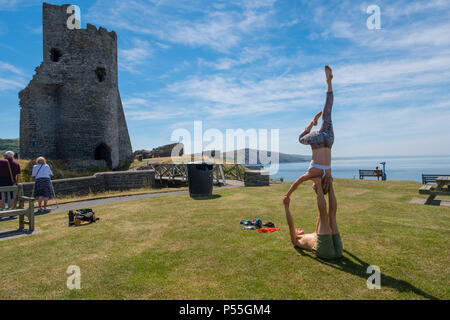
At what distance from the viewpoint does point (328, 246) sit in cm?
410

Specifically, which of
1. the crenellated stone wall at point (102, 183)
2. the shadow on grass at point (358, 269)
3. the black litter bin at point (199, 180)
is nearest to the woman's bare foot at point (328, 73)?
the shadow on grass at point (358, 269)

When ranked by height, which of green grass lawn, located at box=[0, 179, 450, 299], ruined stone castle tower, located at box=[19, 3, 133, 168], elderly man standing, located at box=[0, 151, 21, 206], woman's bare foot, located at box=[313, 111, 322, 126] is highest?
ruined stone castle tower, located at box=[19, 3, 133, 168]

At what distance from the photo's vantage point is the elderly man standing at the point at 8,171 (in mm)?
7762

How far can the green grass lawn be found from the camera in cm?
323

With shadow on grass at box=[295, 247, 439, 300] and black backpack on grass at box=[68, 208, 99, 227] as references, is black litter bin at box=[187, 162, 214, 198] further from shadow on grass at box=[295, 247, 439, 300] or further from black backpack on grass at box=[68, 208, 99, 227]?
shadow on grass at box=[295, 247, 439, 300]

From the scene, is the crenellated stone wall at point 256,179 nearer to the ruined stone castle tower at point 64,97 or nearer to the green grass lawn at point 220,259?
the green grass lawn at point 220,259

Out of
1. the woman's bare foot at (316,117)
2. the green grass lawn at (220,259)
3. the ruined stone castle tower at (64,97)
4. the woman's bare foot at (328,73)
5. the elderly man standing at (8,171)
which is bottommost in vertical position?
the green grass lawn at (220,259)

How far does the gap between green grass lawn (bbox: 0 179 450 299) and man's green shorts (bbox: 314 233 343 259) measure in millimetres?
126

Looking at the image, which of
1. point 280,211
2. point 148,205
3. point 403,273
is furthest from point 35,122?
point 403,273

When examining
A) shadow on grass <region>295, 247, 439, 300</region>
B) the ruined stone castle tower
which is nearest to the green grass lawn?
shadow on grass <region>295, 247, 439, 300</region>

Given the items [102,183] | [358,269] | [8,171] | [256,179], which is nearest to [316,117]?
[358,269]

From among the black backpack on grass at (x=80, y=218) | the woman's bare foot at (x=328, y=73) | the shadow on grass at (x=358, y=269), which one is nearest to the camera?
the shadow on grass at (x=358, y=269)

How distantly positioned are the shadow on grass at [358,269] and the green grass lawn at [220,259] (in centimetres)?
1
